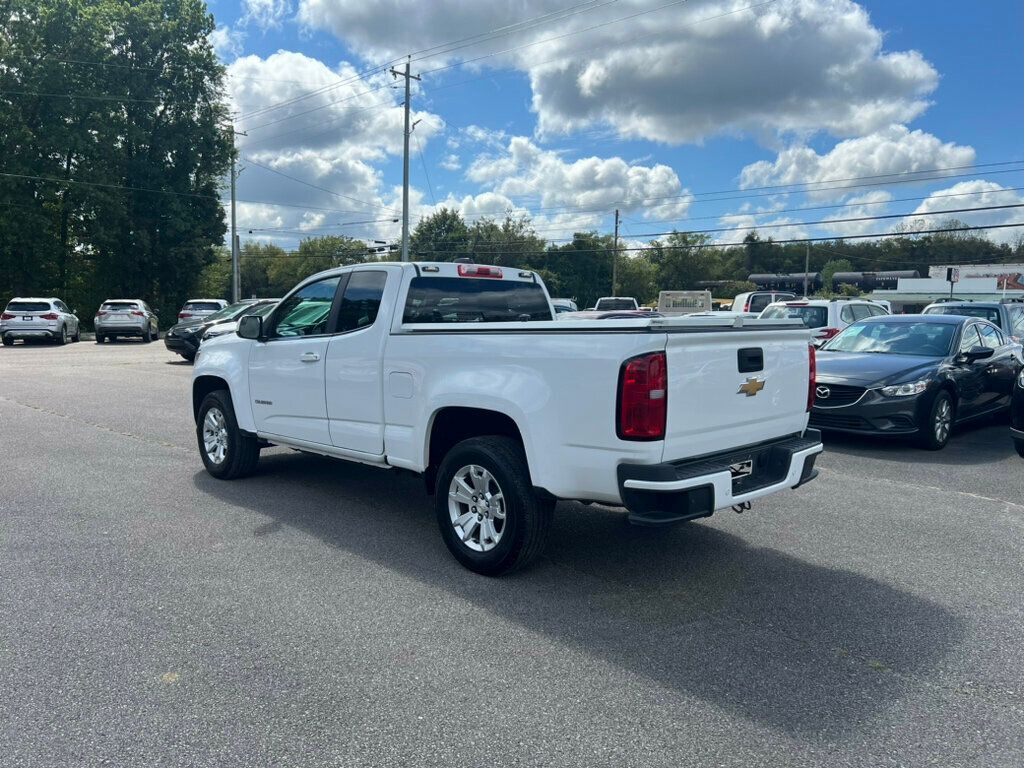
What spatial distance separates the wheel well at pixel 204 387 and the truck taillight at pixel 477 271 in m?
2.66

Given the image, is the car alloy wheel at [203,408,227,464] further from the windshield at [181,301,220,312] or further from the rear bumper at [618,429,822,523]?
the windshield at [181,301,220,312]

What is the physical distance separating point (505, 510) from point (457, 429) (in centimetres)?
79

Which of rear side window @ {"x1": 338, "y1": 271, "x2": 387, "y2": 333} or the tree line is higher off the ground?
the tree line

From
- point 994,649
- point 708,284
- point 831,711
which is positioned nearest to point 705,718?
point 831,711

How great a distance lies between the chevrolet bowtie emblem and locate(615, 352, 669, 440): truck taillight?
28.0 inches

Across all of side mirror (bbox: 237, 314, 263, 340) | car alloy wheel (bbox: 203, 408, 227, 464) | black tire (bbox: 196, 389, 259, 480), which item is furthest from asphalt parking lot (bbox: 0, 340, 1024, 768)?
side mirror (bbox: 237, 314, 263, 340)

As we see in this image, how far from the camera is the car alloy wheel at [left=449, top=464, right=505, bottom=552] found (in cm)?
454

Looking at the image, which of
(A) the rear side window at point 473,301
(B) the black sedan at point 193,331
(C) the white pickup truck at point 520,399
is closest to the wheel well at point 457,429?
(C) the white pickup truck at point 520,399

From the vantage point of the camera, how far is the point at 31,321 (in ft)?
83.7

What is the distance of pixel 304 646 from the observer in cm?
367

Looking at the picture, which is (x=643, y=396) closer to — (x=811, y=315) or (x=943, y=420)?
(x=943, y=420)

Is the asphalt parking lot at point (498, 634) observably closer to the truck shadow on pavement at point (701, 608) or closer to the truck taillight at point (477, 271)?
the truck shadow on pavement at point (701, 608)

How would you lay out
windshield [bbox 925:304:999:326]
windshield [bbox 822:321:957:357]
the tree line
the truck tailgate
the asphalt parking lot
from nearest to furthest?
the asphalt parking lot
the truck tailgate
windshield [bbox 822:321:957:357]
windshield [bbox 925:304:999:326]
the tree line

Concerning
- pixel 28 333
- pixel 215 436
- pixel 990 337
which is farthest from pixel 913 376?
pixel 28 333
